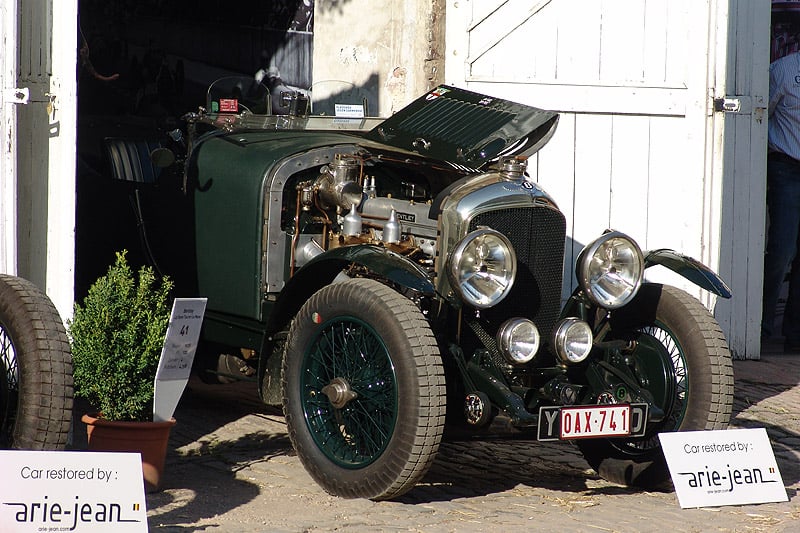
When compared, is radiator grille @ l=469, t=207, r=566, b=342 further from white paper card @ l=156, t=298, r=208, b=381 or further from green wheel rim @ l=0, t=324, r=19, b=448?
green wheel rim @ l=0, t=324, r=19, b=448

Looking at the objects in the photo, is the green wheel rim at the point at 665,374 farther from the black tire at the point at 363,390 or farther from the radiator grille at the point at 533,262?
the black tire at the point at 363,390

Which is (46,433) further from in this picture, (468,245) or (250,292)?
(468,245)

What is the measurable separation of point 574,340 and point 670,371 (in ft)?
1.59

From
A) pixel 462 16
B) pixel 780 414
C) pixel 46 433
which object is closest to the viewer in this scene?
pixel 46 433

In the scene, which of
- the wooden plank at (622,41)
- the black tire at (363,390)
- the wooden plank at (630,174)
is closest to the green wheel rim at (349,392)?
the black tire at (363,390)

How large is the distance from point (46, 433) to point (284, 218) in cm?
169

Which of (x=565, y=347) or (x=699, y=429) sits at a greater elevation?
(x=565, y=347)

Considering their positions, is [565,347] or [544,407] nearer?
[544,407]

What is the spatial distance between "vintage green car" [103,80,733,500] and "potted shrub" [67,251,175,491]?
0.59 m

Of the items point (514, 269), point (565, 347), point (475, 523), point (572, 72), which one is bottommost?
point (475, 523)

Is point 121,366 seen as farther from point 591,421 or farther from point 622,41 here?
point 622,41

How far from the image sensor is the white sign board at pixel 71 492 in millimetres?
3932

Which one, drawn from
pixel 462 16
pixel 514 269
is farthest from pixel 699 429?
pixel 462 16

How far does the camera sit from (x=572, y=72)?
761 cm
